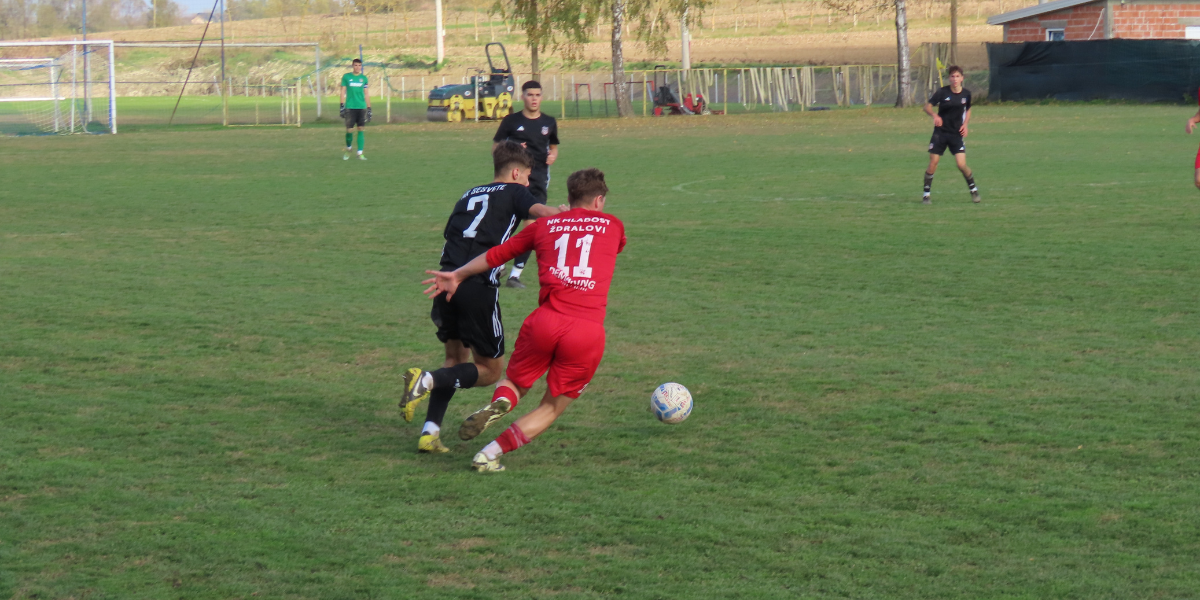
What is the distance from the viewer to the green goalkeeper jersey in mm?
25578

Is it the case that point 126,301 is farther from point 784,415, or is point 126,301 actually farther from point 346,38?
point 346,38

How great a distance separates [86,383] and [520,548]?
397cm

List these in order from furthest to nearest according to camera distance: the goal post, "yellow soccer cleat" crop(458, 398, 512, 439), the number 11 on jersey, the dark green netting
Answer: the dark green netting, the goal post, "yellow soccer cleat" crop(458, 398, 512, 439), the number 11 on jersey

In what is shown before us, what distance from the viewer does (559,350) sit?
564cm

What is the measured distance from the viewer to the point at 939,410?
680 centimetres

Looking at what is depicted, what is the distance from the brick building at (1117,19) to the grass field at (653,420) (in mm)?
38924

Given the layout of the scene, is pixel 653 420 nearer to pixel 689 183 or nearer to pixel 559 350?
pixel 559 350

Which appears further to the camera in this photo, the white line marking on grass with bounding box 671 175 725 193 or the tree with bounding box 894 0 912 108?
the tree with bounding box 894 0 912 108

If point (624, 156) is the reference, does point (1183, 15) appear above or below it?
above

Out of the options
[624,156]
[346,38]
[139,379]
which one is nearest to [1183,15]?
[624,156]

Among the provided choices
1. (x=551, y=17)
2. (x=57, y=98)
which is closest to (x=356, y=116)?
(x=57, y=98)

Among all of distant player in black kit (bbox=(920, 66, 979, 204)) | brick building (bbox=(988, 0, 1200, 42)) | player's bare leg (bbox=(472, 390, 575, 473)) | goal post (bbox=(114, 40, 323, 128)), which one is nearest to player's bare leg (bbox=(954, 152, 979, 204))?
distant player in black kit (bbox=(920, 66, 979, 204))

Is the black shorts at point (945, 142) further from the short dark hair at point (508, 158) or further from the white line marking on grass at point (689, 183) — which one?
the short dark hair at point (508, 158)

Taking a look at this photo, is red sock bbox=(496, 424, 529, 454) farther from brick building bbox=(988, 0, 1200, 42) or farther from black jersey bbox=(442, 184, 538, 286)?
brick building bbox=(988, 0, 1200, 42)
